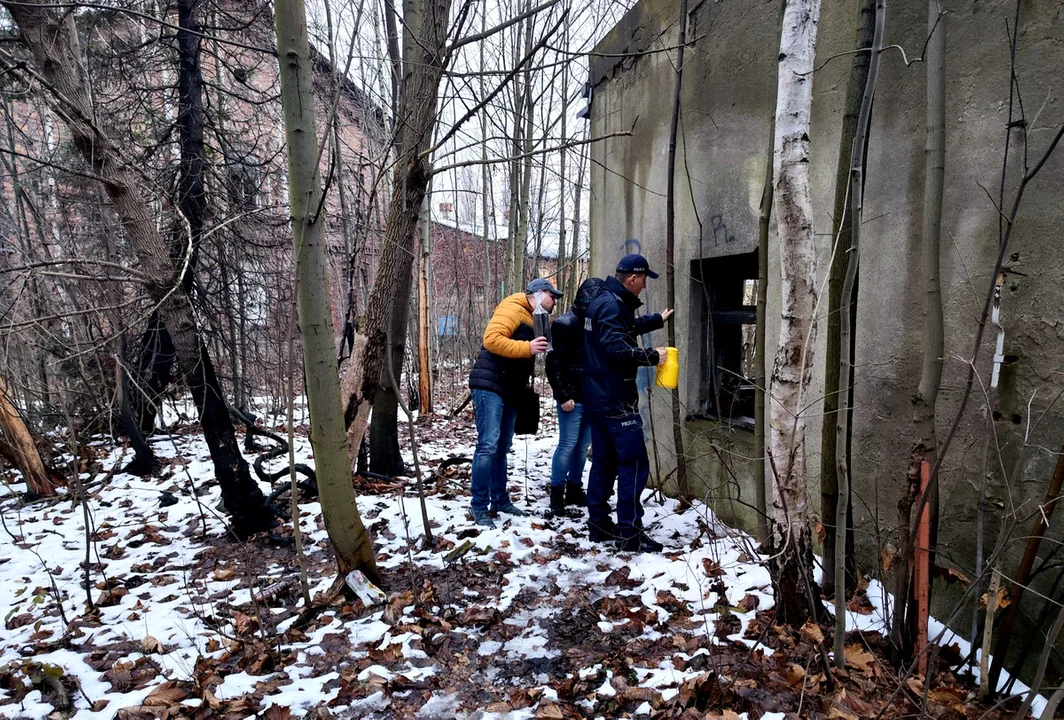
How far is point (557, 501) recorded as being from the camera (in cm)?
475

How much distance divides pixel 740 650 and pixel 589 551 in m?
1.46

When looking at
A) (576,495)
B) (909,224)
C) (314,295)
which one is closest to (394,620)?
(314,295)

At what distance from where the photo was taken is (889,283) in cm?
294

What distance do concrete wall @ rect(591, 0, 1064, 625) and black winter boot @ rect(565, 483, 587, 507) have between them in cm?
108

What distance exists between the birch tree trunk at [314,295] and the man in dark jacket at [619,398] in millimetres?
1686

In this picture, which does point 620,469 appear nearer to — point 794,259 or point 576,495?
point 576,495

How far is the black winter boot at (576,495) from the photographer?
4941 millimetres

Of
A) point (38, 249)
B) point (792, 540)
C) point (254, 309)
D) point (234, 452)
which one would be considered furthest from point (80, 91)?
point (38, 249)

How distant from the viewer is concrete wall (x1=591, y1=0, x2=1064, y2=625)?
7.68ft

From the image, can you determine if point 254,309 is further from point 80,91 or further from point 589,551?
point 589,551

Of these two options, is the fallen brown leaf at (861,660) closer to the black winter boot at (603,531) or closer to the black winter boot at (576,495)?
the black winter boot at (603,531)

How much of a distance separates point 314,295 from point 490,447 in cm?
190

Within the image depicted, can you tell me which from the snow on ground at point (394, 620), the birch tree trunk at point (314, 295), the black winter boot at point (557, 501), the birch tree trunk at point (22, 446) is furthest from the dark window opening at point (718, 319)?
the birch tree trunk at point (22, 446)

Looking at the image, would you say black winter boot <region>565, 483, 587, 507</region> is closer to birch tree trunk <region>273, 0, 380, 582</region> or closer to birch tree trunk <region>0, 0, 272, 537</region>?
birch tree trunk <region>273, 0, 380, 582</region>
